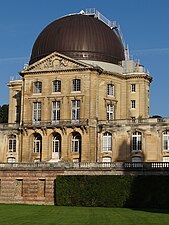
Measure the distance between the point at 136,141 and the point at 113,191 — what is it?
18.0 meters

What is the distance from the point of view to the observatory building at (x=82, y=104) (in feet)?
226

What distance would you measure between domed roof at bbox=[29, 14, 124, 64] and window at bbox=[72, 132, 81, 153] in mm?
11036

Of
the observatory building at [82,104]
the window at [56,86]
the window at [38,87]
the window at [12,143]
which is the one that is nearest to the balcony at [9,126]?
the observatory building at [82,104]

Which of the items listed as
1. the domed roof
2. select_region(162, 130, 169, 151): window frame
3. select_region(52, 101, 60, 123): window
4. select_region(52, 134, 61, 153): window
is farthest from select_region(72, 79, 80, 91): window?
select_region(162, 130, 169, 151): window frame

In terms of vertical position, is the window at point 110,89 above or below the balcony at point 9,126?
above

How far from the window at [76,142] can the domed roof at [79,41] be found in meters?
11.0

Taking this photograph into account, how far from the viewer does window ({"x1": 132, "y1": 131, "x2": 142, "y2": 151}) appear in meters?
68.3

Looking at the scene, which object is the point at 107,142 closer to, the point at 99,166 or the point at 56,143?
the point at 56,143

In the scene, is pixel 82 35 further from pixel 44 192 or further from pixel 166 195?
pixel 166 195

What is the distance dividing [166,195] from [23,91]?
31916 mm

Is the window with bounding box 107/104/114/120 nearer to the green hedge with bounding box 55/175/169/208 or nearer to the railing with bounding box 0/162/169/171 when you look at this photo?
the railing with bounding box 0/162/169/171

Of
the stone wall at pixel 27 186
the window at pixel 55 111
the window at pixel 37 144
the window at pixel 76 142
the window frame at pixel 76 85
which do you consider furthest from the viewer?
A: the window at pixel 37 144

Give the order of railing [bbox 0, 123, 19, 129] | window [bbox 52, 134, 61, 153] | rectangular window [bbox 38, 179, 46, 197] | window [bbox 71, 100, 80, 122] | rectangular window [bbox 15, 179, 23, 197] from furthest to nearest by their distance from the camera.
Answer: railing [bbox 0, 123, 19, 129] < window [bbox 52, 134, 61, 153] < window [bbox 71, 100, 80, 122] < rectangular window [bbox 15, 179, 23, 197] < rectangular window [bbox 38, 179, 46, 197]

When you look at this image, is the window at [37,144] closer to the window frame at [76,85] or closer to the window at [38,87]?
the window at [38,87]
